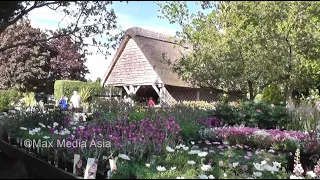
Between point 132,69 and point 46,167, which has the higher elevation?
point 132,69

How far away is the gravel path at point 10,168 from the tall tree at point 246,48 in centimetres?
667

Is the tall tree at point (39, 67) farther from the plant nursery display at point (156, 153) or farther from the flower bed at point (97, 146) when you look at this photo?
the flower bed at point (97, 146)

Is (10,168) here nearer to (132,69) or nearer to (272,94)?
(272,94)

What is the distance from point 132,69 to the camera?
2084 centimetres

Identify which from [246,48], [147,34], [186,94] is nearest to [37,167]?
[246,48]

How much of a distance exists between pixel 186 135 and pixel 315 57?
752cm

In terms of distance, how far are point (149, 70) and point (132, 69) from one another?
5.29 ft

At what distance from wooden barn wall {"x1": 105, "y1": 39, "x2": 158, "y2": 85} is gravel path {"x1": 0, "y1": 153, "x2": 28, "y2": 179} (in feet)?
47.8

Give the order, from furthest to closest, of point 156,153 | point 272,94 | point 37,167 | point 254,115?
point 272,94, point 254,115, point 156,153, point 37,167

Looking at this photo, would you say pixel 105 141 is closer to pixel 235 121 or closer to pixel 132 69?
pixel 235 121

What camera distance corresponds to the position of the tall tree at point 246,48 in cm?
1059

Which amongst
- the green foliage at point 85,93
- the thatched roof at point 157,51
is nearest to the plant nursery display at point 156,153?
the green foliage at point 85,93

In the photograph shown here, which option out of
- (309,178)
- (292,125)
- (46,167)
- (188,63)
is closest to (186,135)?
(309,178)

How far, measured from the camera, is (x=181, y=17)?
13.5m
